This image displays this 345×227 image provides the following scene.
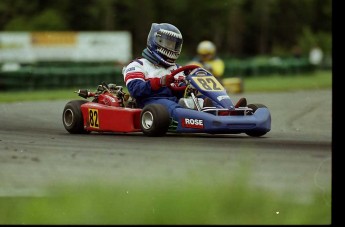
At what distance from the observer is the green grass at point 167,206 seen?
11.6ft

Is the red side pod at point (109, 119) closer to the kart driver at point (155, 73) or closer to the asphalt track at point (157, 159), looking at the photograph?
the kart driver at point (155, 73)

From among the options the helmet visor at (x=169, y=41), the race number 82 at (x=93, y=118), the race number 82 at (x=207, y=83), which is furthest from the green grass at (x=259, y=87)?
the race number 82 at (x=207, y=83)

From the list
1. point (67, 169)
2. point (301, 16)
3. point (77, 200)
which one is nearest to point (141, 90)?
point (301, 16)

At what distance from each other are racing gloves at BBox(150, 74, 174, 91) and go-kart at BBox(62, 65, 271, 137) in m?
0.06

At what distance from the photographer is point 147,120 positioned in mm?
5957

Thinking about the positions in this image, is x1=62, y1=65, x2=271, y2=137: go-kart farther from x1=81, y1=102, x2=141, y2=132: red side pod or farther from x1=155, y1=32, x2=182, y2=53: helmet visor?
x1=155, y1=32, x2=182, y2=53: helmet visor

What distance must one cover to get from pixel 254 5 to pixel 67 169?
109 inches

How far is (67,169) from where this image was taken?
4.15 metres

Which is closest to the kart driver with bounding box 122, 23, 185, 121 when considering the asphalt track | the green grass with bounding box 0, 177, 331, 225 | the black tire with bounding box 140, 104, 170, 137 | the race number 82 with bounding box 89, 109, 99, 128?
the black tire with bounding box 140, 104, 170, 137

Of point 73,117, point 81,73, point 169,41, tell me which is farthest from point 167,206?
point 81,73

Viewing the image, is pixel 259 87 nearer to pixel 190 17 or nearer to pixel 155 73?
pixel 155 73

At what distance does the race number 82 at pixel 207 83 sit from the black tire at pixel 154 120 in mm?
341

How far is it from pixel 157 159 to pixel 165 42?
4.42ft
